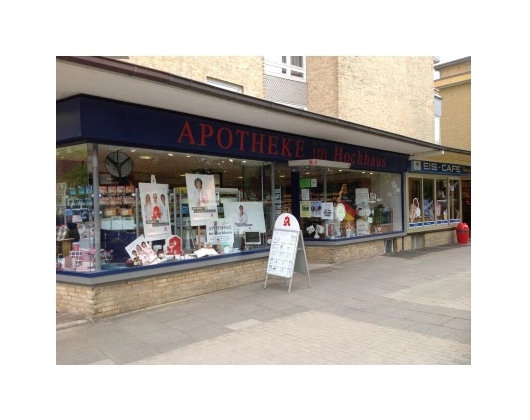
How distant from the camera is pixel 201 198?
26.8ft

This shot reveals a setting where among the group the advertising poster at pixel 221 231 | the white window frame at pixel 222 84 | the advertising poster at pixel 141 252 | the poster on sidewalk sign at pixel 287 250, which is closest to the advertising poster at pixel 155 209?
the advertising poster at pixel 141 252

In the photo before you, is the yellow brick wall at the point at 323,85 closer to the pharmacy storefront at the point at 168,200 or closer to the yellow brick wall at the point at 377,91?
the yellow brick wall at the point at 377,91

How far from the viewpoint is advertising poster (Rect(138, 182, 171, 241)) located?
731cm

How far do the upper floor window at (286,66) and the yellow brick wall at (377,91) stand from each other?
36 cm

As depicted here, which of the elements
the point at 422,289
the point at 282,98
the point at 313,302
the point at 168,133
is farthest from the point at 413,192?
the point at 168,133

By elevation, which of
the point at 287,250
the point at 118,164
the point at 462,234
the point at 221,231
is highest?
→ the point at 118,164

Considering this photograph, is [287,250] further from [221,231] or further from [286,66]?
[286,66]

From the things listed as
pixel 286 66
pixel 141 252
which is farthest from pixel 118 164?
pixel 286 66

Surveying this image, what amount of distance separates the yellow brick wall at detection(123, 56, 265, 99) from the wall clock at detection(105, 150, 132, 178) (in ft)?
13.2

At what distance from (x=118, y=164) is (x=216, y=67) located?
233 inches

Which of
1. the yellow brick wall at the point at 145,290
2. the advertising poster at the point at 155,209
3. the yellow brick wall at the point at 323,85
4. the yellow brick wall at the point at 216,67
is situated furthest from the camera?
the yellow brick wall at the point at 323,85

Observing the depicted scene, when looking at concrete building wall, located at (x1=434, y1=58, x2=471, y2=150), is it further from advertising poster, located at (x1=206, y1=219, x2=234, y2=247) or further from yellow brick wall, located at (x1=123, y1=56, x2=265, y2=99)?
advertising poster, located at (x1=206, y1=219, x2=234, y2=247)

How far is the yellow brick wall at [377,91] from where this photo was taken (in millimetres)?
14469

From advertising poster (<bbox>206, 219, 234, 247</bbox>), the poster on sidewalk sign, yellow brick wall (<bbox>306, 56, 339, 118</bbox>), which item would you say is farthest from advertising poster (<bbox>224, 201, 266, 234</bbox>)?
yellow brick wall (<bbox>306, 56, 339, 118</bbox>)
